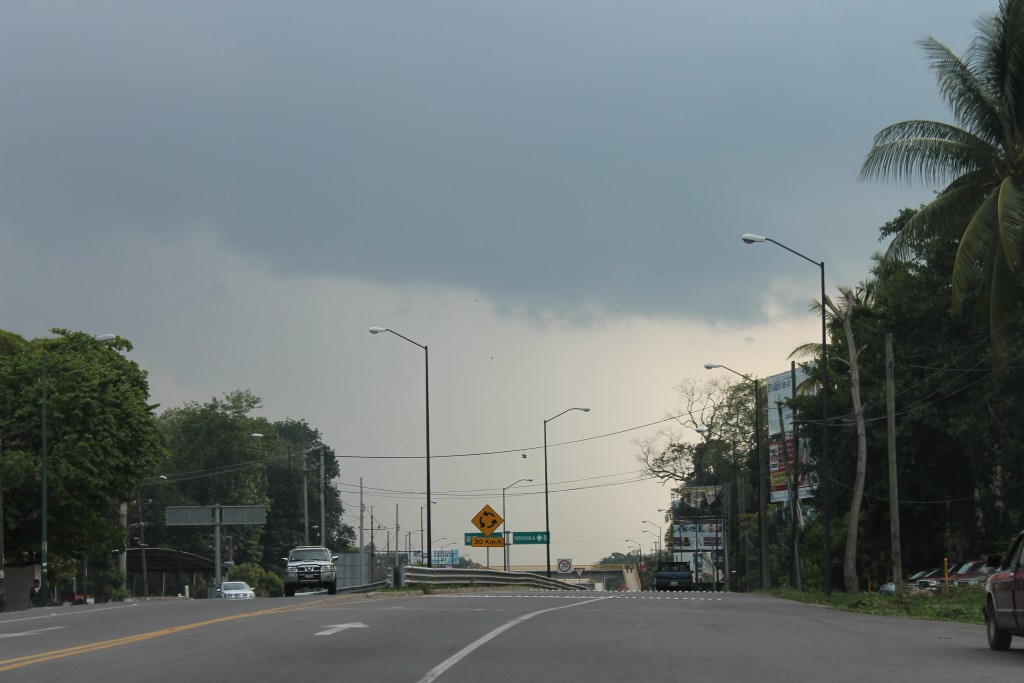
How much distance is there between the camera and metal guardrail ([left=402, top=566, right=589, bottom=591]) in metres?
44.0

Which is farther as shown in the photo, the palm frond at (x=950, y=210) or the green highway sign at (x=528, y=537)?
the green highway sign at (x=528, y=537)

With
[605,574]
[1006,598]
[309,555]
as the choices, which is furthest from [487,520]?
[605,574]

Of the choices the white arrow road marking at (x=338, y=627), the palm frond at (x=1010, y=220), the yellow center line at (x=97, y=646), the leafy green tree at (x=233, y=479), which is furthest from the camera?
the leafy green tree at (x=233, y=479)

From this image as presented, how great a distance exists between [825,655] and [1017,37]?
23.1 m

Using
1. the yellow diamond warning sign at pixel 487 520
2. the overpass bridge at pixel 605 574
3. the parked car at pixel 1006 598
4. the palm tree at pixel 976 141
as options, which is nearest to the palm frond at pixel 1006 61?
the palm tree at pixel 976 141

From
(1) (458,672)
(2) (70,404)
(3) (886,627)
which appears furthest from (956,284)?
(2) (70,404)

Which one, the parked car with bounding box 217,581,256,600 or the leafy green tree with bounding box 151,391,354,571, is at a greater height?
the leafy green tree with bounding box 151,391,354,571

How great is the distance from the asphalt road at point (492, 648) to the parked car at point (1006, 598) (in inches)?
12.8

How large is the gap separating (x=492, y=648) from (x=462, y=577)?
118 ft

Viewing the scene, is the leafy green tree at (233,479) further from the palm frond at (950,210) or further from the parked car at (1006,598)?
the parked car at (1006,598)

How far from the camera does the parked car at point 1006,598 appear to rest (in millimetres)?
14672

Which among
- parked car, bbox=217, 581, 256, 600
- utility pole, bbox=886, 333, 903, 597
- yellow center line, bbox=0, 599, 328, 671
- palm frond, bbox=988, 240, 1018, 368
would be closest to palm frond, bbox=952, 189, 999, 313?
palm frond, bbox=988, 240, 1018, 368

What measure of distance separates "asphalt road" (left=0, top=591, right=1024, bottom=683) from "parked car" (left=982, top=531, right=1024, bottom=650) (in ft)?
1.07

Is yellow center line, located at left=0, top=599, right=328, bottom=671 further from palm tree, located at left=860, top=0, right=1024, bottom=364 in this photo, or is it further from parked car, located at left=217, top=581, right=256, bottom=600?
parked car, located at left=217, top=581, right=256, bottom=600
